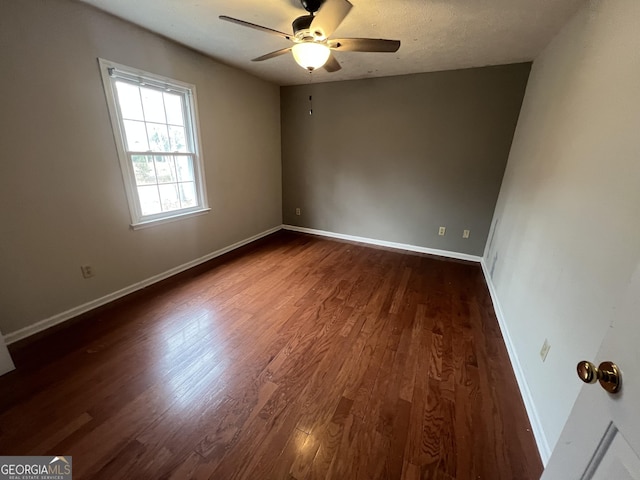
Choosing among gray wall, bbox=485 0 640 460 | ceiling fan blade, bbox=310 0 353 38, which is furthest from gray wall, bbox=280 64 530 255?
ceiling fan blade, bbox=310 0 353 38

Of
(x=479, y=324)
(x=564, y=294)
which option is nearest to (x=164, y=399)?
(x=564, y=294)

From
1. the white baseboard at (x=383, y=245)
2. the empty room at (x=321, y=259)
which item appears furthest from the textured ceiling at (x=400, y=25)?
the white baseboard at (x=383, y=245)

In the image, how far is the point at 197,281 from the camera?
2797 mm

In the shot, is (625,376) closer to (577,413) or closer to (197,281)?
(577,413)

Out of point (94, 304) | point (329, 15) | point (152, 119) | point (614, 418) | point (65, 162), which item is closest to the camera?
point (614, 418)

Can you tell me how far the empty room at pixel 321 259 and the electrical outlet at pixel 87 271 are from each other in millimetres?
40

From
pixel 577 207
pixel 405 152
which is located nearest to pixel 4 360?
pixel 577 207

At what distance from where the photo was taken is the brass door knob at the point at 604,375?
555 mm

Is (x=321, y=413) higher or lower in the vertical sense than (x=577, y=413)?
lower

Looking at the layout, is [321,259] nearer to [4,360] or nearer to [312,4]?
[312,4]

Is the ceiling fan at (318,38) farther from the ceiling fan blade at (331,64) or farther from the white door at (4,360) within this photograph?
the white door at (4,360)

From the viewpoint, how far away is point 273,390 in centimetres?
155

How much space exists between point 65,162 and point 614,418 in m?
3.06

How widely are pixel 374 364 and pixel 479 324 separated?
1123 mm
